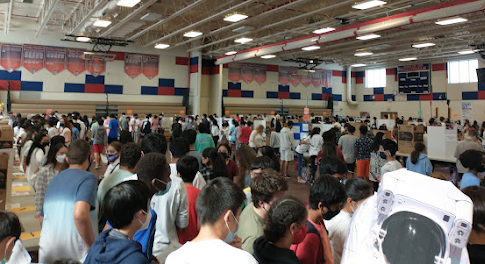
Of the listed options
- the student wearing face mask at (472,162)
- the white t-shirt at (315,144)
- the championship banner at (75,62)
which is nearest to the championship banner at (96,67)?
the championship banner at (75,62)

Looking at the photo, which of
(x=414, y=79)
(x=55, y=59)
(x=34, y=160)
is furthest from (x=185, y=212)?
(x=414, y=79)

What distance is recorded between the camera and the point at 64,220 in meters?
2.07

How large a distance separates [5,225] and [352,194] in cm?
196

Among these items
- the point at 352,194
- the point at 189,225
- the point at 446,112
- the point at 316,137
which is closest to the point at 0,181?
the point at 189,225

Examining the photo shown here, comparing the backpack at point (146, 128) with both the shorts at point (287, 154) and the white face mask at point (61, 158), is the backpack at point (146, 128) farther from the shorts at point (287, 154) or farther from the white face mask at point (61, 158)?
the white face mask at point (61, 158)

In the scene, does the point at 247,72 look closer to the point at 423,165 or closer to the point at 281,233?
the point at 423,165

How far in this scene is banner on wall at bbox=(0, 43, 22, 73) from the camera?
50.7 ft

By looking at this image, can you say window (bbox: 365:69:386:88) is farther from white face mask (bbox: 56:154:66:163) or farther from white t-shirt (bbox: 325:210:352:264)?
white face mask (bbox: 56:154:66:163)

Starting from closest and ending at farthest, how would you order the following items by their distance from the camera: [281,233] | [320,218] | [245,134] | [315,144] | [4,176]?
[281,233] < [320,218] < [4,176] < [315,144] < [245,134]

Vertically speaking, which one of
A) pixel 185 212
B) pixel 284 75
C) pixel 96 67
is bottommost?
pixel 185 212

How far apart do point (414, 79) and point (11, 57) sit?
22694 mm

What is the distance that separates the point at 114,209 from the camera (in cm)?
151

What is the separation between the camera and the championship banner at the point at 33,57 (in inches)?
626

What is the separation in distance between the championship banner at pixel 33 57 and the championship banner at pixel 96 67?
208 centimetres
